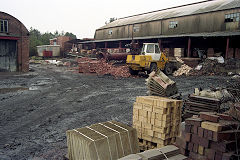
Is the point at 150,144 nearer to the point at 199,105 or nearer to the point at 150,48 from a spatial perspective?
the point at 199,105

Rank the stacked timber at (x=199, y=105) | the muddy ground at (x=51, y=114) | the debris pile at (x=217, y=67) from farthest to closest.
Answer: the debris pile at (x=217, y=67), the stacked timber at (x=199, y=105), the muddy ground at (x=51, y=114)

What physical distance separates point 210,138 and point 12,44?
22827 millimetres

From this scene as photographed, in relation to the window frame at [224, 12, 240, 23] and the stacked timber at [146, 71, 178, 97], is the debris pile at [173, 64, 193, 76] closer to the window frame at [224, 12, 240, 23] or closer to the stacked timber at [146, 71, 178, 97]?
the window frame at [224, 12, 240, 23]

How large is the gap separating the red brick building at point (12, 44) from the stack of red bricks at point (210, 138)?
2177cm

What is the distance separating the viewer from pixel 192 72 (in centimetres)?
1922

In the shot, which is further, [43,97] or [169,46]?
[169,46]

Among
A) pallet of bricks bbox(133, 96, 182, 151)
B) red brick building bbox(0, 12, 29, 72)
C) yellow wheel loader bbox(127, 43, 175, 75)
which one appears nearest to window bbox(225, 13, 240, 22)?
yellow wheel loader bbox(127, 43, 175, 75)

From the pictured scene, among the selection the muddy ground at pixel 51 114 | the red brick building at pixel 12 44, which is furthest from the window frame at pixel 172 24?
the red brick building at pixel 12 44

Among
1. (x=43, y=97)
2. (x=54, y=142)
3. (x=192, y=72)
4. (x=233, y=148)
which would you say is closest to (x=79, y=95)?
(x=43, y=97)

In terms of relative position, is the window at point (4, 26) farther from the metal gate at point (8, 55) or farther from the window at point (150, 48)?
the window at point (150, 48)

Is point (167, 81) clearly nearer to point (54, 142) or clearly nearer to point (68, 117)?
point (68, 117)

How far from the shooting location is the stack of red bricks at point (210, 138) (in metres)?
3.90

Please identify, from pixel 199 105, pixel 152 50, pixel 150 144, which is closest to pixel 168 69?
pixel 152 50

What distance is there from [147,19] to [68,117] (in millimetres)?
26900
